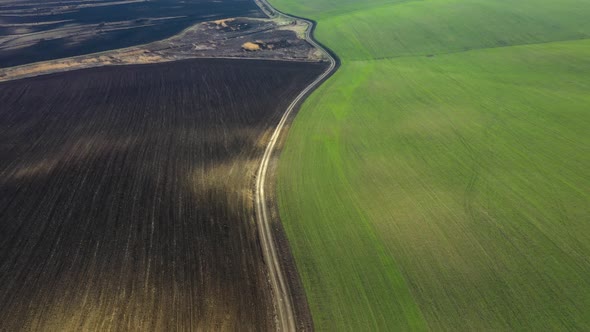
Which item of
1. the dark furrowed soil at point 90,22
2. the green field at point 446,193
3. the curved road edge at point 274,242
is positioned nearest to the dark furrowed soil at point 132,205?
the curved road edge at point 274,242

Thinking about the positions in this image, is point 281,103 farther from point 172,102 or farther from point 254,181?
point 254,181

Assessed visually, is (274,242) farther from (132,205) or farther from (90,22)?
(90,22)

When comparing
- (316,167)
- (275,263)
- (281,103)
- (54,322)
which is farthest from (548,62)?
(54,322)

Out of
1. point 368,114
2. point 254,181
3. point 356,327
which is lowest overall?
point 356,327

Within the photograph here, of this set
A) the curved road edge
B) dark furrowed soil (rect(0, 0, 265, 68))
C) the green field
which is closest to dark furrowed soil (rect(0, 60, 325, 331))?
the curved road edge

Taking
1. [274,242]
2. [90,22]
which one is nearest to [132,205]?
[274,242]

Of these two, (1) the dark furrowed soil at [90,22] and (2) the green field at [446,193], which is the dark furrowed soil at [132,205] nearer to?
(2) the green field at [446,193]
